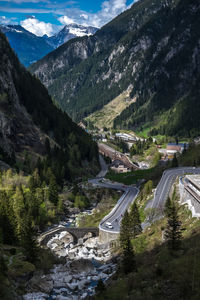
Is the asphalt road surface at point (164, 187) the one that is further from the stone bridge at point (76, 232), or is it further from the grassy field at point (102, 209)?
the grassy field at point (102, 209)

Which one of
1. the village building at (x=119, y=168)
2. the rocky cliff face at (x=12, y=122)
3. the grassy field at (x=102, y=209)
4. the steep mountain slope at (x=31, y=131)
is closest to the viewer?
the grassy field at (x=102, y=209)

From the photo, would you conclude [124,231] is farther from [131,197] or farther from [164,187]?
[131,197]

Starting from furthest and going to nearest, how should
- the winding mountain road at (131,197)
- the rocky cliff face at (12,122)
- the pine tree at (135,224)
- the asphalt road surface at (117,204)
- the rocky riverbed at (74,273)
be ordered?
the rocky cliff face at (12,122)
the asphalt road surface at (117,204)
the winding mountain road at (131,197)
the pine tree at (135,224)
the rocky riverbed at (74,273)

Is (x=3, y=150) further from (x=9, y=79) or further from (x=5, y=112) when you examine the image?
(x=9, y=79)

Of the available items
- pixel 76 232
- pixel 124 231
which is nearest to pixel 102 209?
pixel 76 232

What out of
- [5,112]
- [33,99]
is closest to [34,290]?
[5,112]

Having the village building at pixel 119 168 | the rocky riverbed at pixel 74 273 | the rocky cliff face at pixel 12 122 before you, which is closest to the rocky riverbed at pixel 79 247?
the rocky riverbed at pixel 74 273

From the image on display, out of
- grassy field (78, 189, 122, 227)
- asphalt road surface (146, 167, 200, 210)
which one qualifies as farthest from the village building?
asphalt road surface (146, 167, 200, 210)
